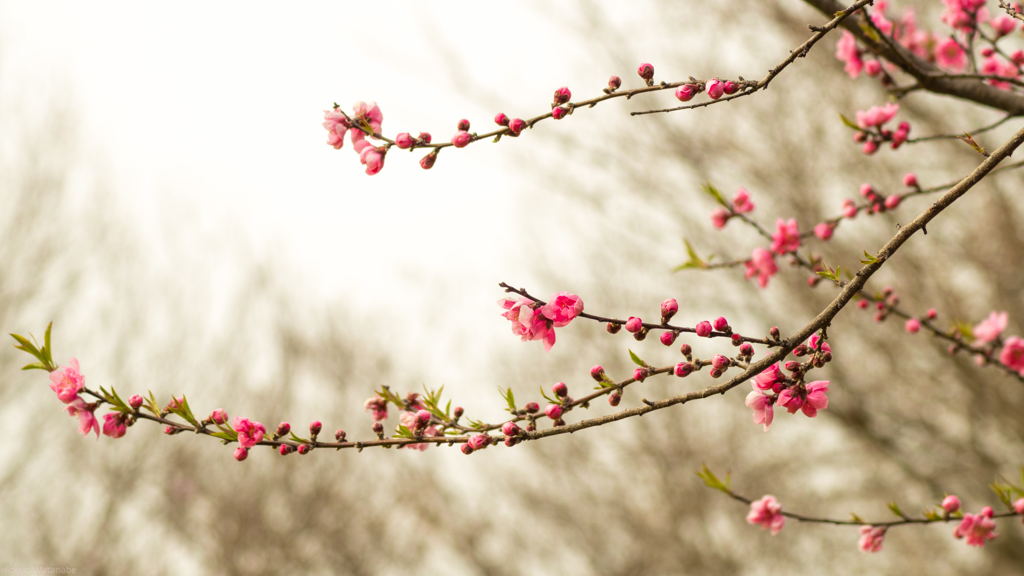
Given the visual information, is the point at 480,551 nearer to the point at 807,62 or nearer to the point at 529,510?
the point at 529,510

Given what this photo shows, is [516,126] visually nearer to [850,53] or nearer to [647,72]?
[647,72]

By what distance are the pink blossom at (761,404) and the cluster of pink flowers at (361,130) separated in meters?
1.00

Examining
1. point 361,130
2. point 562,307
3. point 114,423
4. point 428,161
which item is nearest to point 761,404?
point 562,307

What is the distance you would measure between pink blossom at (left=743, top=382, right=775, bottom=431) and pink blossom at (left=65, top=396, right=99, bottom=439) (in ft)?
5.17

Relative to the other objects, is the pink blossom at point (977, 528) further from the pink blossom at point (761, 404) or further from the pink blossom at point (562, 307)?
the pink blossom at point (562, 307)

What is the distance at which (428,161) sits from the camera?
1542 millimetres

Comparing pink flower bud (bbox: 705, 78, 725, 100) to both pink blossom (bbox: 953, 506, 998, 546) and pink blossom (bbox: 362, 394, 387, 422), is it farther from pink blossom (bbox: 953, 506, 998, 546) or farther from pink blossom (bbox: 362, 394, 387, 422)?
pink blossom (bbox: 953, 506, 998, 546)

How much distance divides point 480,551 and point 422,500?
1147 millimetres

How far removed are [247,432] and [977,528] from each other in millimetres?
2187

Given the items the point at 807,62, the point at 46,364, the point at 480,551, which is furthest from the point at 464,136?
the point at 480,551

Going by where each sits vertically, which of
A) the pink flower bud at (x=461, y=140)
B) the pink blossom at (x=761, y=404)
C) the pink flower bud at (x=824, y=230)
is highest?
the pink flower bud at (x=824, y=230)

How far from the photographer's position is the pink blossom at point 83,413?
1580 millimetres

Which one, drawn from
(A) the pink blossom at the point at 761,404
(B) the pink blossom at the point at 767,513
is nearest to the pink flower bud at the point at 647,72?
(A) the pink blossom at the point at 761,404

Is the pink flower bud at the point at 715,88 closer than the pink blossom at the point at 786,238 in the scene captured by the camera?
Yes
